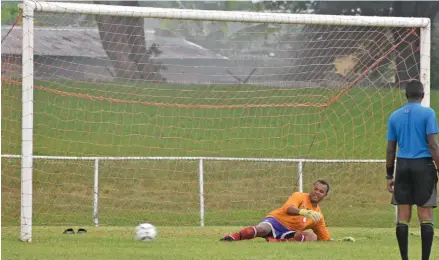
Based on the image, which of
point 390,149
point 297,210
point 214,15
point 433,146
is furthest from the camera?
point 214,15

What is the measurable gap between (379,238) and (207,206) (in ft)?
19.0

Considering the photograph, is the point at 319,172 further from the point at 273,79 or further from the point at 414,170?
the point at 414,170

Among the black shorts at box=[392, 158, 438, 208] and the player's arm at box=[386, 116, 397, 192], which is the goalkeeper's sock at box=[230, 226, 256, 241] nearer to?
the player's arm at box=[386, 116, 397, 192]

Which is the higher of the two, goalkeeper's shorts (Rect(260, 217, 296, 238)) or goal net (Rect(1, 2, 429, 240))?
goal net (Rect(1, 2, 429, 240))

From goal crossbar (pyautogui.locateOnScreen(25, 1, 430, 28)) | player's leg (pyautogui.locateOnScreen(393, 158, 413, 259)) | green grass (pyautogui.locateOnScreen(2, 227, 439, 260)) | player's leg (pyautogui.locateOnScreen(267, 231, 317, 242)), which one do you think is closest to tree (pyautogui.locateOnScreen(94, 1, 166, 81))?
goal crossbar (pyautogui.locateOnScreen(25, 1, 430, 28))

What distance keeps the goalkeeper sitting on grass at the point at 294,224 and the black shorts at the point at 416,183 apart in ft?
8.23

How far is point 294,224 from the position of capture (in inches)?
495

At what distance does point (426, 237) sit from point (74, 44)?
42.6 feet

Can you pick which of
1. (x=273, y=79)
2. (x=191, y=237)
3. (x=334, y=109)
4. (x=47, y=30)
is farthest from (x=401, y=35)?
(x=47, y=30)

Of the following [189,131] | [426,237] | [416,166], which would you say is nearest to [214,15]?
[416,166]

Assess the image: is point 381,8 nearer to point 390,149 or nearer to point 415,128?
point 390,149

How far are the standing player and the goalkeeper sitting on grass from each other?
252 centimetres

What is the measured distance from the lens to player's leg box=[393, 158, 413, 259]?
9820 mm

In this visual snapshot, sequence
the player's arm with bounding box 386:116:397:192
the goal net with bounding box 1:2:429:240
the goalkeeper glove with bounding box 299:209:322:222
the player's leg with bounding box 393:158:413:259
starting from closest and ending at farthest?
the player's leg with bounding box 393:158:413:259 < the player's arm with bounding box 386:116:397:192 < the goalkeeper glove with bounding box 299:209:322:222 < the goal net with bounding box 1:2:429:240
